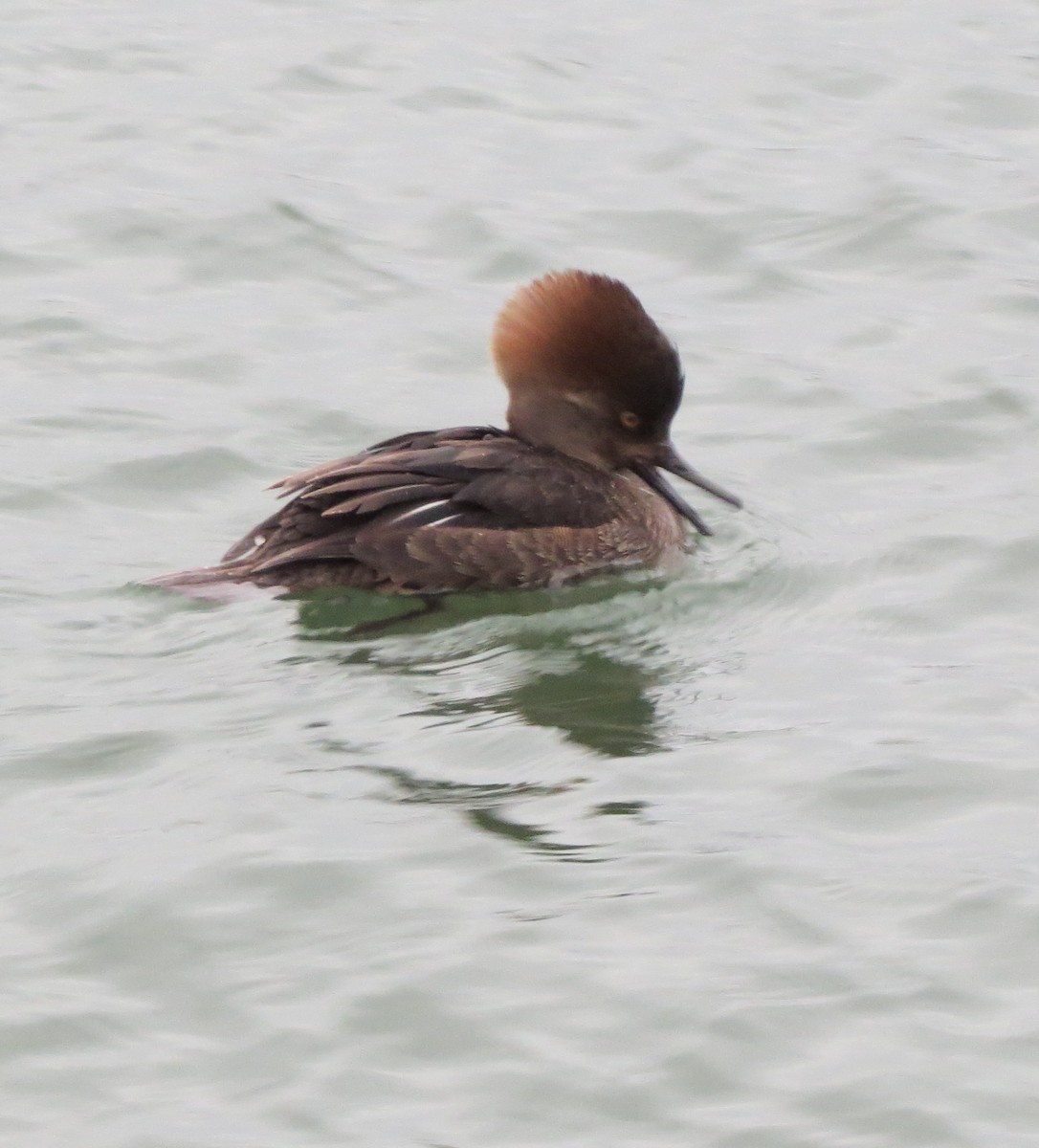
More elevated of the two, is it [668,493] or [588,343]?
[588,343]

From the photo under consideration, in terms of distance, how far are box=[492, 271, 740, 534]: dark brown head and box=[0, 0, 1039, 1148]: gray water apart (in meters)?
0.55

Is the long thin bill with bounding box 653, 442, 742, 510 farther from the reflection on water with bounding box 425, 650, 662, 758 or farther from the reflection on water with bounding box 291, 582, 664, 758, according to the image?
the reflection on water with bounding box 425, 650, 662, 758

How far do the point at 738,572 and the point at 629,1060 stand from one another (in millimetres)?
3257

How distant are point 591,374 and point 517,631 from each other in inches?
43.0

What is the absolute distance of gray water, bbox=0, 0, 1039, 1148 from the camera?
17.2 ft

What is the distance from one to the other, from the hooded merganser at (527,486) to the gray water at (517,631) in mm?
155

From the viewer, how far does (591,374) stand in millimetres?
8133

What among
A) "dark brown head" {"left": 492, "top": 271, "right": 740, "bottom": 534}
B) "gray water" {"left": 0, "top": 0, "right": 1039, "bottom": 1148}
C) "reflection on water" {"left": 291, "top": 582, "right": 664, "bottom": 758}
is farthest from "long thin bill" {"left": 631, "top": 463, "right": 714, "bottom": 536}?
"reflection on water" {"left": 291, "top": 582, "right": 664, "bottom": 758}

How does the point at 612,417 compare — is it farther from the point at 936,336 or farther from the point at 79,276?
the point at 79,276

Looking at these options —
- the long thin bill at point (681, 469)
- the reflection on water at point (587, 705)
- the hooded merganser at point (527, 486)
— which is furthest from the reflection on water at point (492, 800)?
the long thin bill at point (681, 469)

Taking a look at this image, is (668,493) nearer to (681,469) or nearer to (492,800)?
(681,469)

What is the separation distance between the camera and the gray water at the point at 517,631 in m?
5.24

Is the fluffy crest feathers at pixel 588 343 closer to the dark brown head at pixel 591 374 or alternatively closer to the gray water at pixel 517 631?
the dark brown head at pixel 591 374

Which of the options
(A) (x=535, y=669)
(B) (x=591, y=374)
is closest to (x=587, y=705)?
(A) (x=535, y=669)
